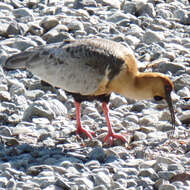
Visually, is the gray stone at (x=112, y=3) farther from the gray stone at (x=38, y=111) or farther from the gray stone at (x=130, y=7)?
the gray stone at (x=38, y=111)

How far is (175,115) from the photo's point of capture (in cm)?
956

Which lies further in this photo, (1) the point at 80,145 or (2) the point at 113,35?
(2) the point at 113,35

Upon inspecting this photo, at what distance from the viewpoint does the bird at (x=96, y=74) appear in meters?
8.62

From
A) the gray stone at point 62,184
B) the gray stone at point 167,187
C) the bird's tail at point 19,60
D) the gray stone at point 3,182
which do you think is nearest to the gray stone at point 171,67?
the bird's tail at point 19,60

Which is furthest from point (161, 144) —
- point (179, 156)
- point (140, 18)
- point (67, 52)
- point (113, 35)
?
point (140, 18)

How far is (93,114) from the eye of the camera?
31.4ft

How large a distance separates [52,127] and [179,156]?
1832 mm

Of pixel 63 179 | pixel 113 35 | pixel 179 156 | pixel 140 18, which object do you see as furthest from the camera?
pixel 140 18

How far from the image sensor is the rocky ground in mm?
7383

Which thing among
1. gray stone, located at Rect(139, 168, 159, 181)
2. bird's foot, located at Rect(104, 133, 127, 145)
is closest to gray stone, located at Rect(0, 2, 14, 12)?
bird's foot, located at Rect(104, 133, 127, 145)

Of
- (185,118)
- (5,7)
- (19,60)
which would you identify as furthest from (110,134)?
(5,7)

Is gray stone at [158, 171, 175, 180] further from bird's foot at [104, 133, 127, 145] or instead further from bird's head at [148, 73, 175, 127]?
bird's head at [148, 73, 175, 127]

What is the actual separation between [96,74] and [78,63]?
0.92 feet

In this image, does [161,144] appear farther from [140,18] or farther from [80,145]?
[140,18]
